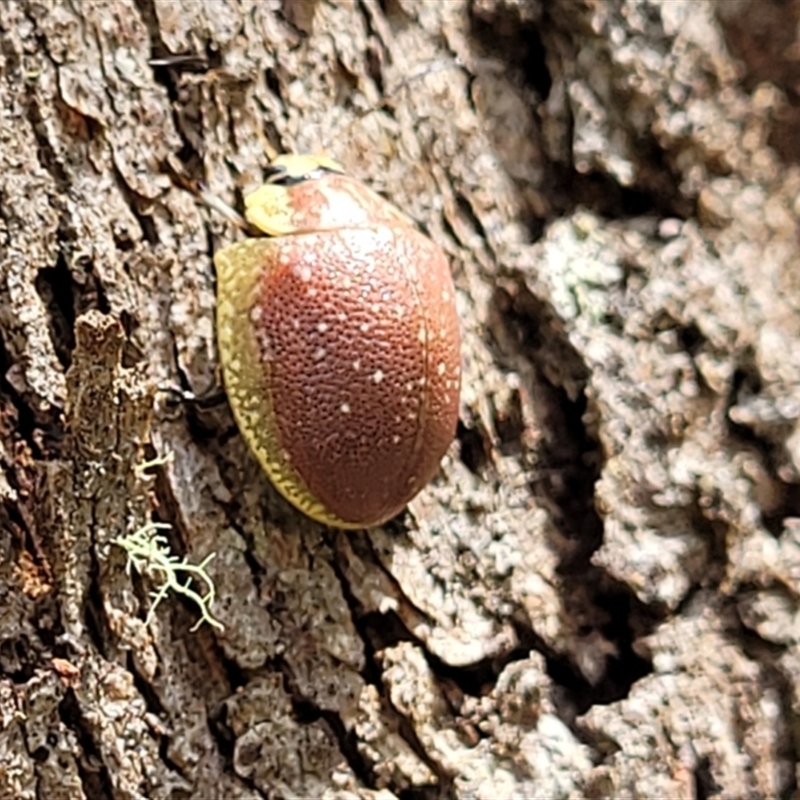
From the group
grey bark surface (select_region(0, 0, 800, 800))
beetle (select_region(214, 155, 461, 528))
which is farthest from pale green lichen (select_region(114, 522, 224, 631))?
beetle (select_region(214, 155, 461, 528))

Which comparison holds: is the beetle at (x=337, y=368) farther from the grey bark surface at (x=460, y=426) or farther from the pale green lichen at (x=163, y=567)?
the pale green lichen at (x=163, y=567)

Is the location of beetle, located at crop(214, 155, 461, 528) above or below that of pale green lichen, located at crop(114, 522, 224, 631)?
above

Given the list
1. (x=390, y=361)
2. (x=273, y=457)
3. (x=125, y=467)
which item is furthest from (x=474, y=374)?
(x=125, y=467)

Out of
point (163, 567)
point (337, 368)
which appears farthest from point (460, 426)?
point (163, 567)

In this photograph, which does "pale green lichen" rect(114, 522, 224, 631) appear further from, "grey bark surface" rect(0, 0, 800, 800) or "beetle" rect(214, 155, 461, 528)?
"beetle" rect(214, 155, 461, 528)

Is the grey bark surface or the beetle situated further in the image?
the beetle

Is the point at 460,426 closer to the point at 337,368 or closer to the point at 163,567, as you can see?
the point at 337,368
